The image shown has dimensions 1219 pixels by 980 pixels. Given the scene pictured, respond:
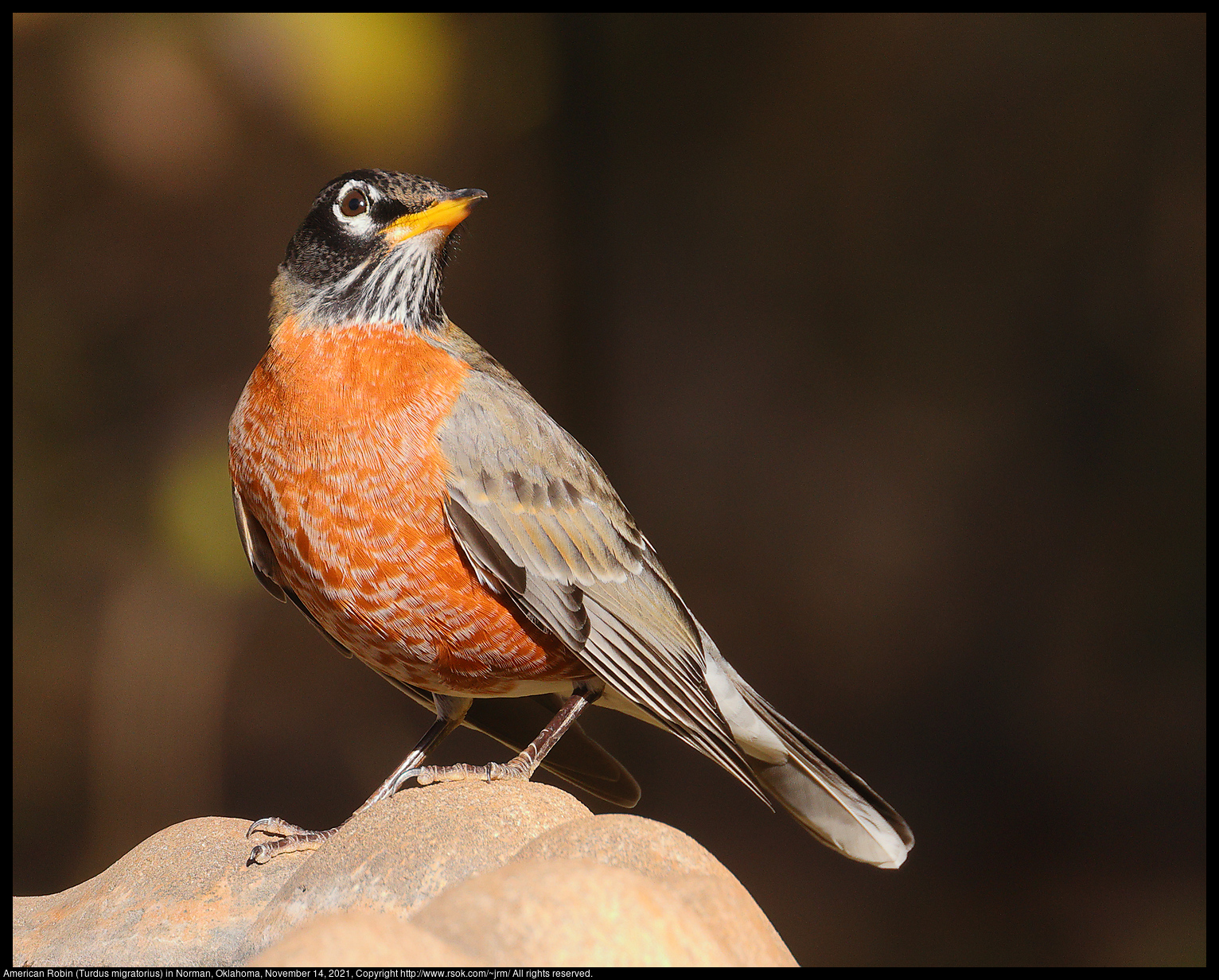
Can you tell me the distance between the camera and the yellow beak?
2193 mm

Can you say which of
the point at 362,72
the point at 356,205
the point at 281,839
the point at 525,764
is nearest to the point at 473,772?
the point at 525,764

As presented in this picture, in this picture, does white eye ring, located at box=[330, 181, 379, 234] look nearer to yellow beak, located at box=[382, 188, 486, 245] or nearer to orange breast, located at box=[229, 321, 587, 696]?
yellow beak, located at box=[382, 188, 486, 245]

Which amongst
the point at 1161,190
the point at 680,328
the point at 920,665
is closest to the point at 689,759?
the point at 920,665

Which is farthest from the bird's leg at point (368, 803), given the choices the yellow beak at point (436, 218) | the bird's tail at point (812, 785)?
the yellow beak at point (436, 218)

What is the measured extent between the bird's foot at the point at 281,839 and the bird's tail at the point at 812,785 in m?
0.95

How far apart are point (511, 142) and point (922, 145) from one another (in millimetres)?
2267

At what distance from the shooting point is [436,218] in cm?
220

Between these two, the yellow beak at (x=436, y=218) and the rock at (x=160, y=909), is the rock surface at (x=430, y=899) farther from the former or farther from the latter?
the yellow beak at (x=436, y=218)

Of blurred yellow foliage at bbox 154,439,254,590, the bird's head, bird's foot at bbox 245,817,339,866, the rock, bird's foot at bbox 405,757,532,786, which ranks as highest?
the bird's head

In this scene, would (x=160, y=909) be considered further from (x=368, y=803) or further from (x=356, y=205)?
(x=356, y=205)

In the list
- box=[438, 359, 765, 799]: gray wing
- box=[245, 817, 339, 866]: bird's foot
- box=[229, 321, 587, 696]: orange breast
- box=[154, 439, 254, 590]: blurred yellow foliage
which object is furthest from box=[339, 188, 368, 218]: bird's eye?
box=[154, 439, 254, 590]: blurred yellow foliage

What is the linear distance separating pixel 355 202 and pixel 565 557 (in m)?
0.93

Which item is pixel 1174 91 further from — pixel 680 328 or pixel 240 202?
pixel 240 202

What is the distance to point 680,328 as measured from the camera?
5738mm
